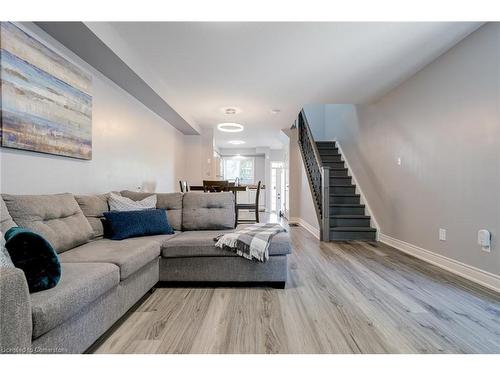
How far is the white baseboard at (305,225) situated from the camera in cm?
508

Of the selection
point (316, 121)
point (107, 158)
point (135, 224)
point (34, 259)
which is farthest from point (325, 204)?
point (34, 259)

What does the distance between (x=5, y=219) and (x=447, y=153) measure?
3955 mm

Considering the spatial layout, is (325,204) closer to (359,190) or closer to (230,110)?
(359,190)

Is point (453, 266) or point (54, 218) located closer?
point (54, 218)

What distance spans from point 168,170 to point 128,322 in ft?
13.5

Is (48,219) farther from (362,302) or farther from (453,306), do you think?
(453,306)

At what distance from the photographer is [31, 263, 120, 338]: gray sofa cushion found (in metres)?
1.13

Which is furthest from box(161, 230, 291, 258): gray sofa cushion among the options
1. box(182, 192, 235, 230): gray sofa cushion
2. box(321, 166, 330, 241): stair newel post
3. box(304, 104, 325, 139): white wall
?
box(304, 104, 325, 139): white wall

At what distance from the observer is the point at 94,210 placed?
2539 millimetres

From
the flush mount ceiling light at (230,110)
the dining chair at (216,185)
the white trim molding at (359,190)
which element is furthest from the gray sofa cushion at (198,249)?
the flush mount ceiling light at (230,110)

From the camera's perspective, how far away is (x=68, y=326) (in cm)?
131

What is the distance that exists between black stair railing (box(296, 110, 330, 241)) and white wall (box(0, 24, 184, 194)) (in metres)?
2.94

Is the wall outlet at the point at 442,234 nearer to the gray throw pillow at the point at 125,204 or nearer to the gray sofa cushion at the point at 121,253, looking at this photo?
the gray sofa cushion at the point at 121,253
